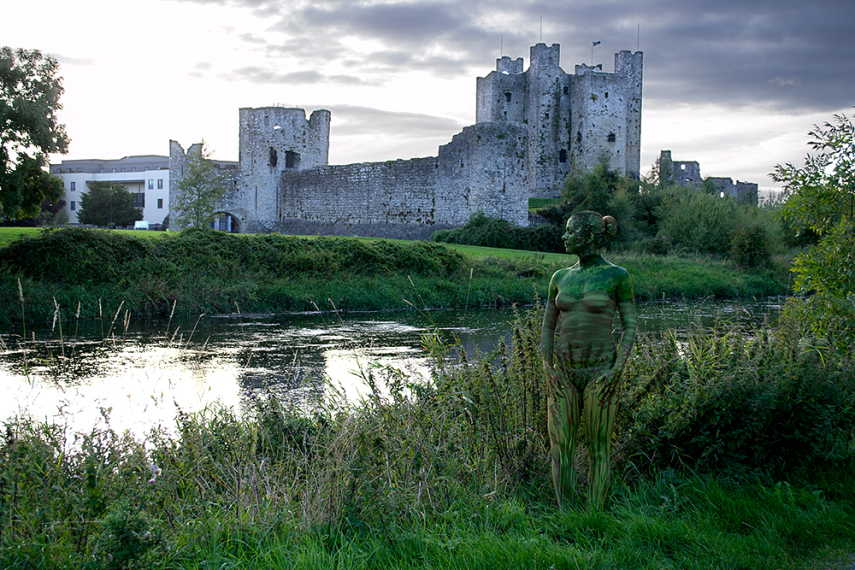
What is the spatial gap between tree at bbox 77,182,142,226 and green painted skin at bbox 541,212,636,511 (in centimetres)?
5907

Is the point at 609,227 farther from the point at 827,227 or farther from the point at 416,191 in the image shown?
the point at 416,191

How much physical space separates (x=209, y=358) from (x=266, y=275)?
328 inches

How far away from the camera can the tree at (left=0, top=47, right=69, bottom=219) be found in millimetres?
14711

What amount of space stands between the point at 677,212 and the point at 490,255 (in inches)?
450

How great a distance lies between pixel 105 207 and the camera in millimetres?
57062

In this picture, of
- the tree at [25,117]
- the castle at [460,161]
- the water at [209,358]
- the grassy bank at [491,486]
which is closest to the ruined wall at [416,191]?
the castle at [460,161]

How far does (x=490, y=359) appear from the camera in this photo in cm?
454

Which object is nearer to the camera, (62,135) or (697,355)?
(697,355)

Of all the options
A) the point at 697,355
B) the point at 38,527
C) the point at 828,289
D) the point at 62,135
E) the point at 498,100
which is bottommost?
the point at 38,527

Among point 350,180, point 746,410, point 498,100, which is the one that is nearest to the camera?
point 746,410

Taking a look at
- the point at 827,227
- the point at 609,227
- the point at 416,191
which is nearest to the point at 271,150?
the point at 416,191

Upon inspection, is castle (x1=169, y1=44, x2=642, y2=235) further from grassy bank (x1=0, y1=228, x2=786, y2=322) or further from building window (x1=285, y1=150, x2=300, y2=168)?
grassy bank (x1=0, y1=228, x2=786, y2=322)

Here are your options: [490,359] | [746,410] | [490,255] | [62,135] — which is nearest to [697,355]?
[746,410]

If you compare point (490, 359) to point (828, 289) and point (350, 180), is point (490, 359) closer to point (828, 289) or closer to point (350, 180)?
point (828, 289)
